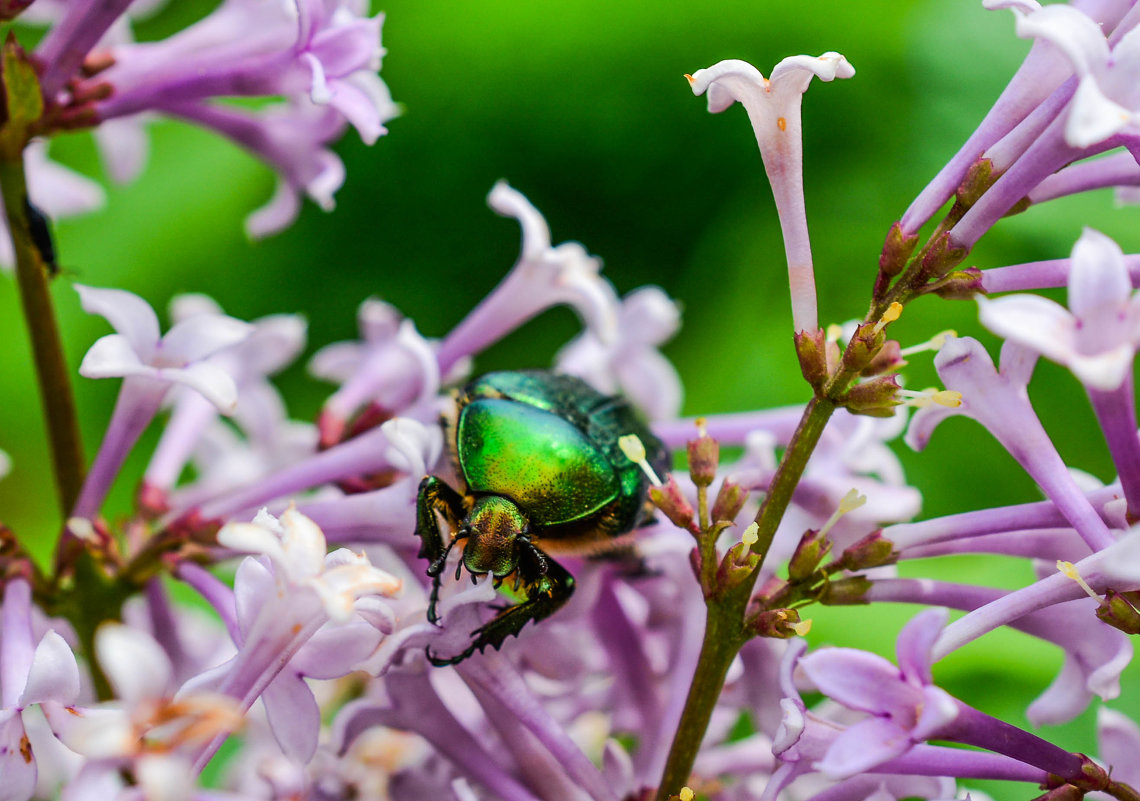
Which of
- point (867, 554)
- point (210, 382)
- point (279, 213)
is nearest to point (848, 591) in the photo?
point (867, 554)

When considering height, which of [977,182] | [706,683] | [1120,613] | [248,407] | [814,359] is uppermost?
[977,182]

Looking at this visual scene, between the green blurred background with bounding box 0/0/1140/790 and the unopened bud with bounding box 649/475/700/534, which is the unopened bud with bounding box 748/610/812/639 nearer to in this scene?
the unopened bud with bounding box 649/475/700/534

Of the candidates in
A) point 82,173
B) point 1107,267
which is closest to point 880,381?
point 1107,267

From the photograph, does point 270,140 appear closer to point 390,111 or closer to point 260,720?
point 390,111

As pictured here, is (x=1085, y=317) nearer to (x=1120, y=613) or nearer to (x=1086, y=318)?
(x=1086, y=318)

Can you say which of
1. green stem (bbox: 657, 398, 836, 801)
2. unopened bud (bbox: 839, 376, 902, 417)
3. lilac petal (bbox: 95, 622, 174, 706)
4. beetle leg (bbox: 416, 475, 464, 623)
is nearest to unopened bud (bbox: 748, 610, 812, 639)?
green stem (bbox: 657, 398, 836, 801)

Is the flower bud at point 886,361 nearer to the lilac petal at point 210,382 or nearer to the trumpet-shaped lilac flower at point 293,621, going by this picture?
the trumpet-shaped lilac flower at point 293,621
